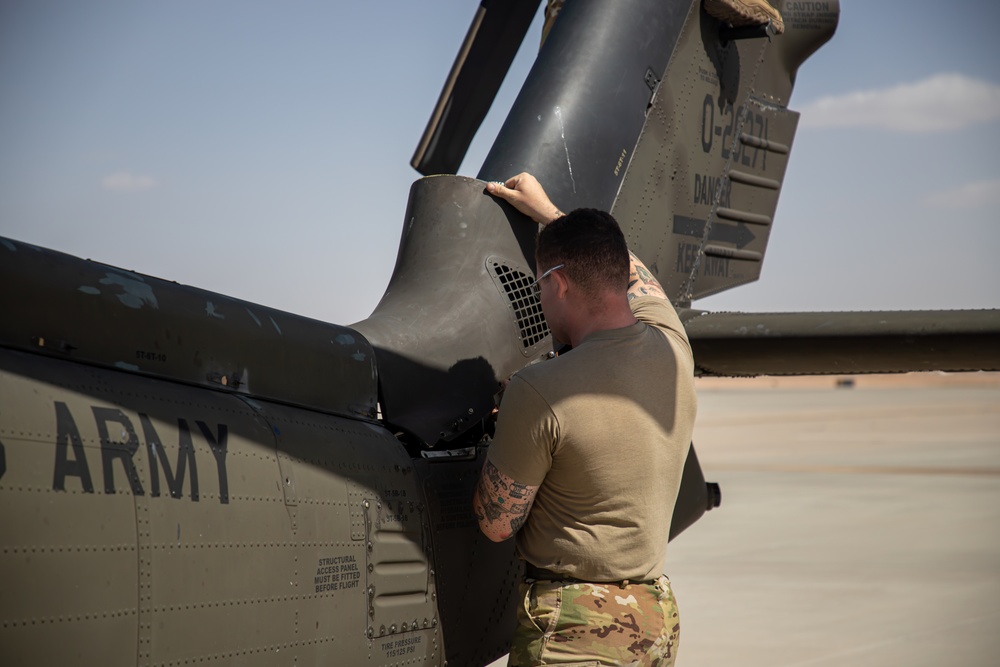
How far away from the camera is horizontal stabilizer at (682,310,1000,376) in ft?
11.5

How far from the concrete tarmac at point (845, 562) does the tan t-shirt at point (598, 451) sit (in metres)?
3.27

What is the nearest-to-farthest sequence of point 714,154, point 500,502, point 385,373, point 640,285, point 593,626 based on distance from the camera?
point 593,626, point 500,502, point 640,285, point 385,373, point 714,154

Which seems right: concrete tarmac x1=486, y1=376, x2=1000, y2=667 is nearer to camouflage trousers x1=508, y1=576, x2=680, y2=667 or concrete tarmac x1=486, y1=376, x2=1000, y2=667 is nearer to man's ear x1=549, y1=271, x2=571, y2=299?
camouflage trousers x1=508, y1=576, x2=680, y2=667

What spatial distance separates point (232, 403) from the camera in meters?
2.60

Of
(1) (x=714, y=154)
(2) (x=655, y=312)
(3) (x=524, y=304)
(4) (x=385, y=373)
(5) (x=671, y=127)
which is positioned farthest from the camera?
(1) (x=714, y=154)

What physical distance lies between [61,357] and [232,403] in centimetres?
45

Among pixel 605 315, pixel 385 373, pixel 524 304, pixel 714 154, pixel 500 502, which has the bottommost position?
pixel 500 502

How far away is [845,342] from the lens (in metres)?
3.64

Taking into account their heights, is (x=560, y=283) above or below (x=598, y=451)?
above

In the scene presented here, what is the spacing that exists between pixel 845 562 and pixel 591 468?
650cm

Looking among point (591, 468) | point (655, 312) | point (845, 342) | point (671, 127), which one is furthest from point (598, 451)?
point (671, 127)

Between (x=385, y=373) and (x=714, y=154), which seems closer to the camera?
(x=385, y=373)

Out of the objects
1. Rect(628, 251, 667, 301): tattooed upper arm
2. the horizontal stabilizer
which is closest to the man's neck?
Rect(628, 251, 667, 301): tattooed upper arm

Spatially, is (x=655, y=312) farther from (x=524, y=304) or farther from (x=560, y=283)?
(x=524, y=304)
